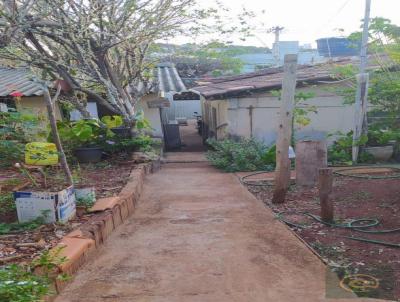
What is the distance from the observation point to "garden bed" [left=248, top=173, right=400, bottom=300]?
11.1 feet

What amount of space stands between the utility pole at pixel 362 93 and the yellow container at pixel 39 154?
22.6 feet

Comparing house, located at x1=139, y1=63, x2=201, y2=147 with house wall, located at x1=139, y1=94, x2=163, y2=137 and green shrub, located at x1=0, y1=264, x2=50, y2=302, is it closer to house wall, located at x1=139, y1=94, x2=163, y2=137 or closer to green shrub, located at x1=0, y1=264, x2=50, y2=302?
house wall, located at x1=139, y1=94, x2=163, y2=137

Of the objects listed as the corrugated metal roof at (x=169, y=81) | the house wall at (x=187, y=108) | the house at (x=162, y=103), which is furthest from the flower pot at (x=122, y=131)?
the house wall at (x=187, y=108)

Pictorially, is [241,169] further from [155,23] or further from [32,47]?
[32,47]

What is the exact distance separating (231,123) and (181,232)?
709cm

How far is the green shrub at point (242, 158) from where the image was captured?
9.06 m

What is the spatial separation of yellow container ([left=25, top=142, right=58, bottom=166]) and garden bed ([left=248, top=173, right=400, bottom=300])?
11.8 ft

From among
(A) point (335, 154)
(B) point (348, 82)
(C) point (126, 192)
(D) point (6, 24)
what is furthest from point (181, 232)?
(B) point (348, 82)

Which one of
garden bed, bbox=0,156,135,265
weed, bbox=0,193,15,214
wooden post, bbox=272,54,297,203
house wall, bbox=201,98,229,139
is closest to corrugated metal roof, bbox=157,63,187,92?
house wall, bbox=201,98,229,139

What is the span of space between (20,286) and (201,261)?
1740mm

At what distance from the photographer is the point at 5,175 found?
6.47 m

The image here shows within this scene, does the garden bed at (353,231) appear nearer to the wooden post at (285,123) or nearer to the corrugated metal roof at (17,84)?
the wooden post at (285,123)

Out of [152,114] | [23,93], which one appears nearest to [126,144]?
[23,93]

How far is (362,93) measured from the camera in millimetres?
8797
